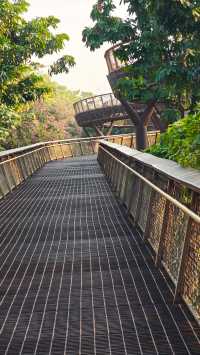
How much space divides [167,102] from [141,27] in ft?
16.9

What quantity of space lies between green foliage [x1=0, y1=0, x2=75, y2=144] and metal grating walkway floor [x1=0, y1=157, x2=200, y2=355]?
1719cm

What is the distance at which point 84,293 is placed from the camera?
20.7 feet

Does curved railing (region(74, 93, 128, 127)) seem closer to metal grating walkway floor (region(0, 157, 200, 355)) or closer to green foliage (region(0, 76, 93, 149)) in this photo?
green foliage (region(0, 76, 93, 149))

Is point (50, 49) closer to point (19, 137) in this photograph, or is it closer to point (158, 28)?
point (158, 28)

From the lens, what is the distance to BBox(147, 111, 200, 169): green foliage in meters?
7.01

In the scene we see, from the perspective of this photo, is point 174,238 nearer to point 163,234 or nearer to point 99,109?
Result: point 163,234

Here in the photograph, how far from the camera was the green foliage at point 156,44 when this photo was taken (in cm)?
1620

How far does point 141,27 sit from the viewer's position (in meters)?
23.0

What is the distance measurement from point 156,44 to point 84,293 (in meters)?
16.8

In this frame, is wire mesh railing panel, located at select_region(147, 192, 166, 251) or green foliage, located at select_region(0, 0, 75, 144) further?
green foliage, located at select_region(0, 0, 75, 144)

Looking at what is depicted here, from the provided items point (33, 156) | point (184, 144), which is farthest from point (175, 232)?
point (33, 156)

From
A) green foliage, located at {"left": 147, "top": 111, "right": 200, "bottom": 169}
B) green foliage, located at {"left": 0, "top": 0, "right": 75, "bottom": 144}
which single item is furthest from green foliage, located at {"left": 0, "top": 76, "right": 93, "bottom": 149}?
green foliage, located at {"left": 147, "top": 111, "right": 200, "bottom": 169}

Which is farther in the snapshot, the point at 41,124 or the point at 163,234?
the point at 41,124

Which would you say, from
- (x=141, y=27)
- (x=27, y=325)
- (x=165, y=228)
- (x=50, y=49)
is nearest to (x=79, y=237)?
(x=165, y=228)
